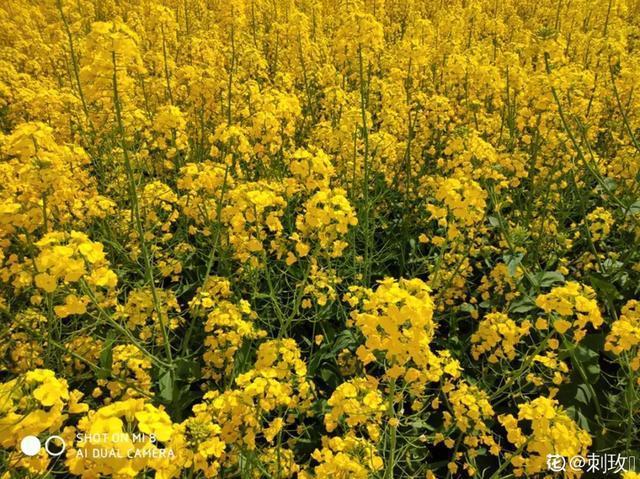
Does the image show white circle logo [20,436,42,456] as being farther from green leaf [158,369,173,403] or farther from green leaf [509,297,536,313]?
green leaf [509,297,536,313]

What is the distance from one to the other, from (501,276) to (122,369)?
233 centimetres

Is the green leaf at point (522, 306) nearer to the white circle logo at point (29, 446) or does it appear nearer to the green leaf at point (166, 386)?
the green leaf at point (166, 386)

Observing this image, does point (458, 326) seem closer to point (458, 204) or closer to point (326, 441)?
point (458, 204)

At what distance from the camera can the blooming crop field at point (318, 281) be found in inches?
75.1

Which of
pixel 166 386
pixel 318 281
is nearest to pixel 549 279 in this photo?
pixel 318 281

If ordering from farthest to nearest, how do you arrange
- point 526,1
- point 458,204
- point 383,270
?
point 526,1 → point 383,270 → point 458,204

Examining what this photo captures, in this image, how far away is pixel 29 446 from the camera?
5.33ft

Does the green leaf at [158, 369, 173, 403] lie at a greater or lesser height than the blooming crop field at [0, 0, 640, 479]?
lesser

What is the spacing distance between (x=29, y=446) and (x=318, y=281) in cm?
150

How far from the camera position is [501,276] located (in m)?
3.27

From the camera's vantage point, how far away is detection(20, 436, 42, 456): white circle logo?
Answer: 158 centimetres

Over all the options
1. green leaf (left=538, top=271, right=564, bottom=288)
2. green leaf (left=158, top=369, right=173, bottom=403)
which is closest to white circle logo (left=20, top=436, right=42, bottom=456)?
green leaf (left=158, top=369, right=173, bottom=403)

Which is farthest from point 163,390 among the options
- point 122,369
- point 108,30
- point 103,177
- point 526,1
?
point 526,1

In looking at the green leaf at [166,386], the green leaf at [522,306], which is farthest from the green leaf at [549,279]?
the green leaf at [166,386]
